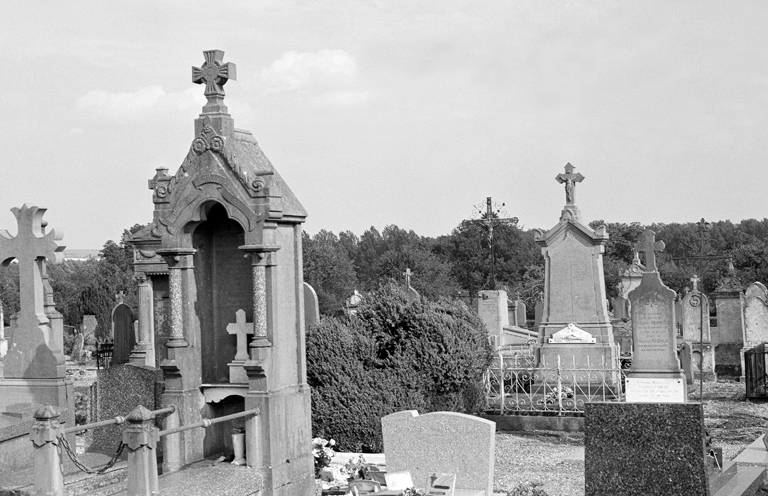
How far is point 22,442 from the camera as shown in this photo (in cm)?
1025

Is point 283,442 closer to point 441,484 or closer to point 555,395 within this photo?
point 441,484

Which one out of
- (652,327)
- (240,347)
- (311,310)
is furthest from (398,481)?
(311,310)

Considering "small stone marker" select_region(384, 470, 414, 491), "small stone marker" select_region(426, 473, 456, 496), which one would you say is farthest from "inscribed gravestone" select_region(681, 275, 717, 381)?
"small stone marker" select_region(384, 470, 414, 491)

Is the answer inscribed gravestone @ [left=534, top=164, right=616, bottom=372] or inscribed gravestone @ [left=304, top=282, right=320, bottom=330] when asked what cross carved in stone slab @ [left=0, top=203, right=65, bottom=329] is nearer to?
inscribed gravestone @ [left=304, top=282, right=320, bottom=330]

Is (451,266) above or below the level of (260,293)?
above

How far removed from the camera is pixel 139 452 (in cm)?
801

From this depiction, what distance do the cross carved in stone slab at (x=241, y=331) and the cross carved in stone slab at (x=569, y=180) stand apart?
13.1 metres

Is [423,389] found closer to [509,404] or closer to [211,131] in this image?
[509,404]

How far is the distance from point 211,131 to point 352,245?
7888 centimetres

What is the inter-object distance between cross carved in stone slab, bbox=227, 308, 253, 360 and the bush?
370 centimetres

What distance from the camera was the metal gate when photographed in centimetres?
1988

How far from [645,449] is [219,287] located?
4857 mm

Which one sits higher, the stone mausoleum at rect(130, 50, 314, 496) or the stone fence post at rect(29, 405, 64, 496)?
the stone mausoleum at rect(130, 50, 314, 496)

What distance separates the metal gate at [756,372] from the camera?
19875 mm
